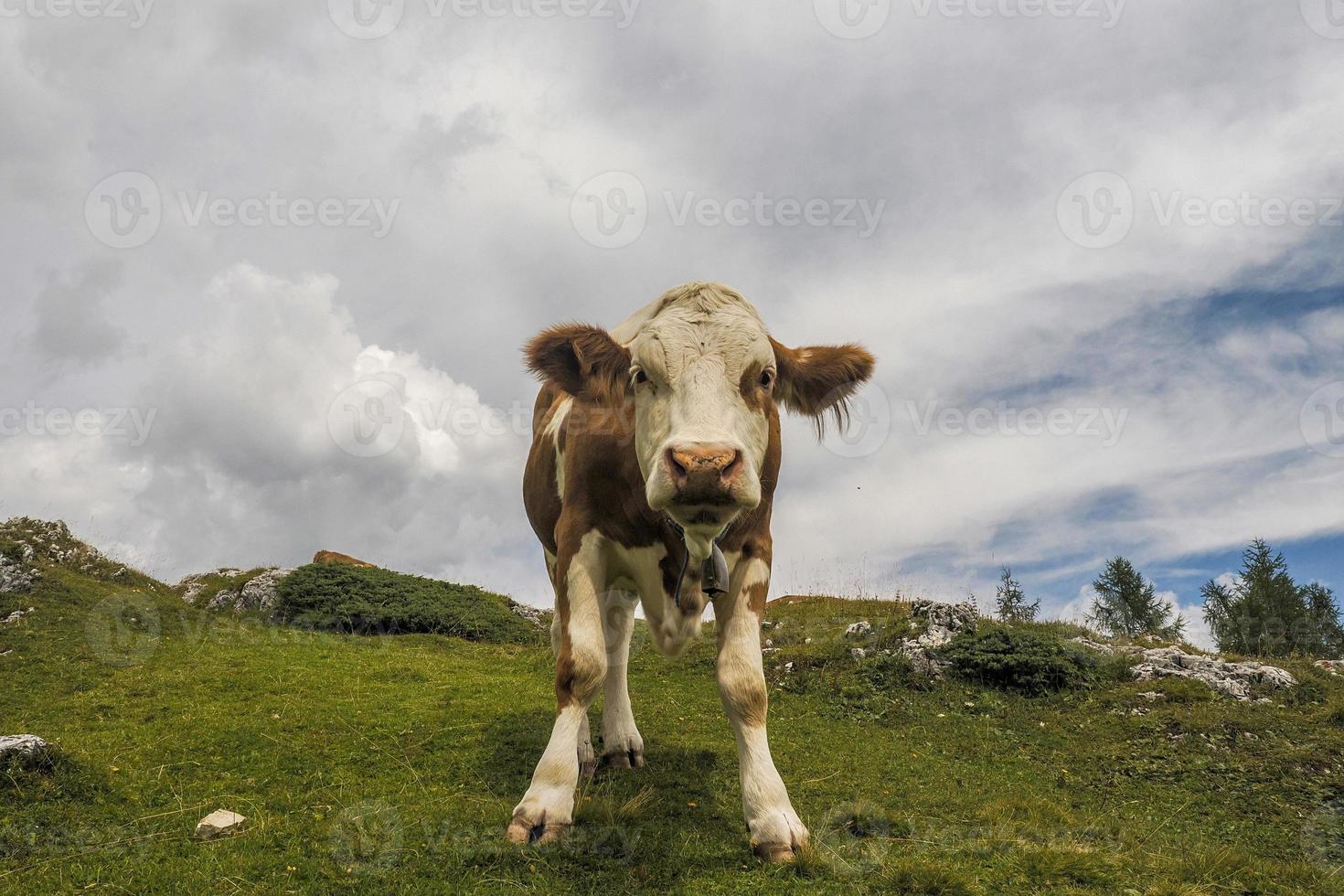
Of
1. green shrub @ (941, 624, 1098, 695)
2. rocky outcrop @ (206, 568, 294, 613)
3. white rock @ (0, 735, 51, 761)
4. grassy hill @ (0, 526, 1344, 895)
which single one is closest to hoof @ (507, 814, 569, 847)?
grassy hill @ (0, 526, 1344, 895)

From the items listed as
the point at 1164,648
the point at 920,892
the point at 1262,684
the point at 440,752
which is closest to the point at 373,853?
the point at 440,752

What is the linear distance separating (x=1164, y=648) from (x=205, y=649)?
14767mm

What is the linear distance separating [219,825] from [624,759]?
3.07 meters

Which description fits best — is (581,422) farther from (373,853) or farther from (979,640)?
(979,640)

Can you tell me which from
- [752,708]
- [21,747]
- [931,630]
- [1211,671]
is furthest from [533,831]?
[1211,671]

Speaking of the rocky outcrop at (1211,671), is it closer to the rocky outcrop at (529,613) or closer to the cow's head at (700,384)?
the cow's head at (700,384)

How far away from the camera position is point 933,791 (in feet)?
22.6

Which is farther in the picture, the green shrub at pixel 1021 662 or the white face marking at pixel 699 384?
the green shrub at pixel 1021 662

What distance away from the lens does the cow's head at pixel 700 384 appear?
4.13 m

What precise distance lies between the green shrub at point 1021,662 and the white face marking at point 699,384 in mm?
7674

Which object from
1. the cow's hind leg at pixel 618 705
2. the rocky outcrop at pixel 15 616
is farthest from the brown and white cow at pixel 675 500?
the rocky outcrop at pixel 15 616

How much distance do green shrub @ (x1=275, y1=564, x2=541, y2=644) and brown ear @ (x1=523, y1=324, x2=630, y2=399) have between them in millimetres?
12384

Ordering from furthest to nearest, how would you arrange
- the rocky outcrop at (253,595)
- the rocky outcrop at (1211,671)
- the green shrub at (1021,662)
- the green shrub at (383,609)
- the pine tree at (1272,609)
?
the pine tree at (1272,609) → the rocky outcrop at (253,595) → the green shrub at (383,609) → the green shrub at (1021,662) → the rocky outcrop at (1211,671)

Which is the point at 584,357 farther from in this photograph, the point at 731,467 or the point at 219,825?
the point at 219,825
